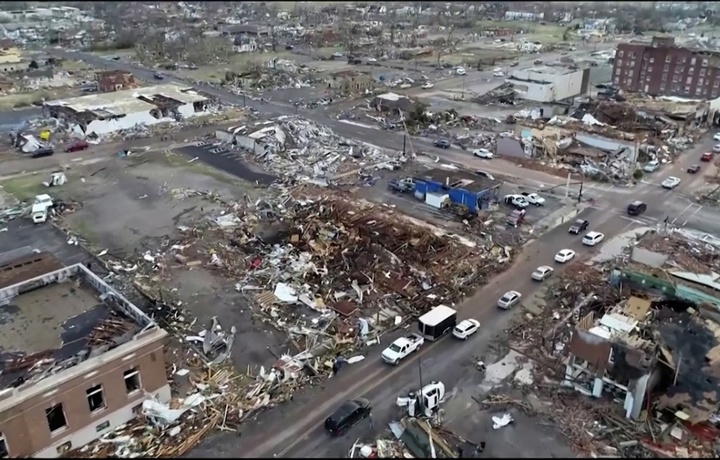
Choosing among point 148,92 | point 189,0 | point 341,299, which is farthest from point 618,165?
point 189,0

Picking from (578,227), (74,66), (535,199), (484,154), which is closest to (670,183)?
(535,199)

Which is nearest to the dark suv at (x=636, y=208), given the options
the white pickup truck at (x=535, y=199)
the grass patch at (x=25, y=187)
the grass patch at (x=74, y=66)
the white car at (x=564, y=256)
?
the white pickup truck at (x=535, y=199)

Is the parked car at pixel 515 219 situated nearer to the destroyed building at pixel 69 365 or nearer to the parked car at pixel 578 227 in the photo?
the parked car at pixel 578 227

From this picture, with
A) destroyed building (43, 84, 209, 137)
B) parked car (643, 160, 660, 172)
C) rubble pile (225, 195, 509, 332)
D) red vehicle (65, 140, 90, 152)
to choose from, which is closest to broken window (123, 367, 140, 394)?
rubble pile (225, 195, 509, 332)

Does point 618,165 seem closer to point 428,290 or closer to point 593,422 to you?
point 428,290

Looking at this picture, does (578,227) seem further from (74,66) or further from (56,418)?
(74,66)

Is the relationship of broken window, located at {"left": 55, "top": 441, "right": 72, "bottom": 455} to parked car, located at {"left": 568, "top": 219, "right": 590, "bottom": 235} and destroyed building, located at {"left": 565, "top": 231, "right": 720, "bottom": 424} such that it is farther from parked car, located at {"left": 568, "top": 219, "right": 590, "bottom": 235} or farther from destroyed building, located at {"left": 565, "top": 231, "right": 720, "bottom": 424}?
parked car, located at {"left": 568, "top": 219, "right": 590, "bottom": 235}
